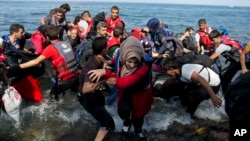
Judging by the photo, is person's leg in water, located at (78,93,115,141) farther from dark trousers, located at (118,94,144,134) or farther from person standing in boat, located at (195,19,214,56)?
person standing in boat, located at (195,19,214,56)

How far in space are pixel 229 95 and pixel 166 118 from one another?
425cm

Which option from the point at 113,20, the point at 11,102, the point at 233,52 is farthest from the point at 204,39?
the point at 11,102

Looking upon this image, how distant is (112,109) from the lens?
612 cm

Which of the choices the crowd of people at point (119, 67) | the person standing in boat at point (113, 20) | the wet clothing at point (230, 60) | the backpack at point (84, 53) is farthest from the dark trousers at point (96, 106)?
the person standing in boat at point (113, 20)

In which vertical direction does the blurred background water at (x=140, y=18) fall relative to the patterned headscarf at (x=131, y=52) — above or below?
below

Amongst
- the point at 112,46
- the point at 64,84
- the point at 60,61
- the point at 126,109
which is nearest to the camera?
the point at 126,109

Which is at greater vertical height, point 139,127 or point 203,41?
point 203,41

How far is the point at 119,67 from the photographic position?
14.8ft

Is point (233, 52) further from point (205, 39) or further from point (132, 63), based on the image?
point (205, 39)

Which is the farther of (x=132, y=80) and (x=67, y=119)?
(x=67, y=119)

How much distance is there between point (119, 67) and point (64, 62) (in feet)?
4.63

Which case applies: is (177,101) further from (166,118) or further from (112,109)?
(112,109)

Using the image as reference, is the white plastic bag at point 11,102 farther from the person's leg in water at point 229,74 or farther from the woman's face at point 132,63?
the person's leg in water at point 229,74

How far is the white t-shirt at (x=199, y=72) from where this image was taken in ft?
15.8
